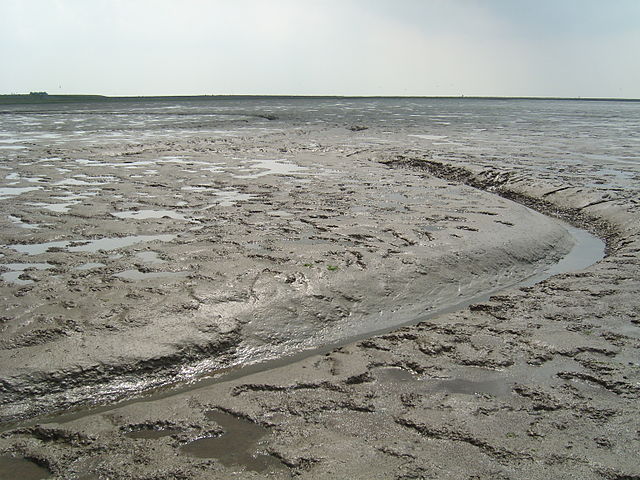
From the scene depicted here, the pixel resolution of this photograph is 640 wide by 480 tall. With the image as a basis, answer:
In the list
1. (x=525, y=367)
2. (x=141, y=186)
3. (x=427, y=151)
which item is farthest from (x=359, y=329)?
(x=427, y=151)

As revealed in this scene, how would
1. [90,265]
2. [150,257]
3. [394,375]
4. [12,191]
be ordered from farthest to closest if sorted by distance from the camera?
[12,191], [150,257], [90,265], [394,375]

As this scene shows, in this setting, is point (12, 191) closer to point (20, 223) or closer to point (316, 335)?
point (20, 223)

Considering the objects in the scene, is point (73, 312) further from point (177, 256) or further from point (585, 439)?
point (585, 439)

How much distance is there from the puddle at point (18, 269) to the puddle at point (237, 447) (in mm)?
3355

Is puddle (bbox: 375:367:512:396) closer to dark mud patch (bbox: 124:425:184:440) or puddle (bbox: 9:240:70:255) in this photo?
dark mud patch (bbox: 124:425:184:440)

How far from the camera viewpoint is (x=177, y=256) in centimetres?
653

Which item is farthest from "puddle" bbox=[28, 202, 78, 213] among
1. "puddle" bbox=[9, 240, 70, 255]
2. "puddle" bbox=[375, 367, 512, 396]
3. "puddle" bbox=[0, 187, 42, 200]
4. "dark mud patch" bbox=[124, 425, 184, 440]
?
"puddle" bbox=[375, 367, 512, 396]

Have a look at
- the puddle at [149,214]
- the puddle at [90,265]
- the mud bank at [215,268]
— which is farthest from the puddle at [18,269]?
the puddle at [149,214]

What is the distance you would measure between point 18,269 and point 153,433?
12.0ft

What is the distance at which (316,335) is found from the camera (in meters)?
5.00

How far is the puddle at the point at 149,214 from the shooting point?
8.55 metres

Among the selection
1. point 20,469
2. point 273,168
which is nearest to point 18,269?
point 20,469

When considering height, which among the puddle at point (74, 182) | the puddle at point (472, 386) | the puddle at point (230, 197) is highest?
the puddle at point (74, 182)

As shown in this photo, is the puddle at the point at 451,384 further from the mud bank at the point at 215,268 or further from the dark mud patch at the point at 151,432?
the dark mud patch at the point at 151,432
